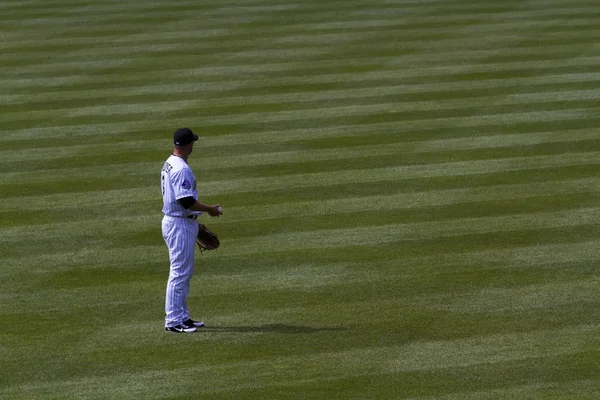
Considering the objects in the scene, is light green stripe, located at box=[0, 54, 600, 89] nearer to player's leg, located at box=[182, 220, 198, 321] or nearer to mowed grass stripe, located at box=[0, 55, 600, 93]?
mowed grass stripe, located at box=[0, 55, 600, 93]

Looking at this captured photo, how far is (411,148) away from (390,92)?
2.69 metres

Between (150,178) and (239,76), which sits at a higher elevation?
(239,76)

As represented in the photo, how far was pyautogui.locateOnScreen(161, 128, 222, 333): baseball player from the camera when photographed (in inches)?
332

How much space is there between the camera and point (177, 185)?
27.5ft

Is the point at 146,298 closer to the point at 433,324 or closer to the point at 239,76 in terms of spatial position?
the point at 433,324

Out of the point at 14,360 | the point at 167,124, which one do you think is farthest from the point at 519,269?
the point at 167,124

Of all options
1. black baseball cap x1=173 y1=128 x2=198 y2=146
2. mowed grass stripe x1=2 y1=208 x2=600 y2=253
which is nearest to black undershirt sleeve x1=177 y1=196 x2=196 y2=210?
black baseball cap x1=173 y1=128 x2=198 y2=146

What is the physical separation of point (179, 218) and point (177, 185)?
→ 309 mm

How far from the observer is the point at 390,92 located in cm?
1645

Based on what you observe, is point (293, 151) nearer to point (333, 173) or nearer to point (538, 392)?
point (333, 173)

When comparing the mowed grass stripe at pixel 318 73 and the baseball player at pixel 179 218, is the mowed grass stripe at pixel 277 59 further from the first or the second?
the baseball player at pixel 179 218

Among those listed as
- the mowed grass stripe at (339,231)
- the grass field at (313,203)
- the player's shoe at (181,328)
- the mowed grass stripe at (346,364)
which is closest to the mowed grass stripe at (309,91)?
the grass field at (313,203)

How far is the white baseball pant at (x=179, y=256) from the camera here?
853 cm

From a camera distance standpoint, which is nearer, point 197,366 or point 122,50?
point 197,366
